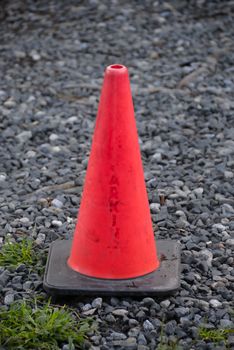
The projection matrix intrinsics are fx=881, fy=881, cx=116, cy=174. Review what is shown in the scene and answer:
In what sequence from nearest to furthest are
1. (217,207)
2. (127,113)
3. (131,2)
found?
(127,113), (217,207), (131,2)

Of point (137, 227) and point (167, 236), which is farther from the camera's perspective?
point (167, 236)

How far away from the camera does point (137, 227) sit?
399 centimetres

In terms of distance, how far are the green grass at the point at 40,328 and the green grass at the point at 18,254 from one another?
45 centimetres

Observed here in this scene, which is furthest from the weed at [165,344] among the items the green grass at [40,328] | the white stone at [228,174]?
the white stone at [228,174]

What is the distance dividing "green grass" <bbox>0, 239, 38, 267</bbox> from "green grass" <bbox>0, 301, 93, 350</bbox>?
45 cm

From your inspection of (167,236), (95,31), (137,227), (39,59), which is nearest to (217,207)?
(167,236)

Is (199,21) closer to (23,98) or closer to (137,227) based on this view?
(23,98)

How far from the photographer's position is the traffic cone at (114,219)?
154 inches

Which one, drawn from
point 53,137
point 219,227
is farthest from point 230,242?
point 53,137

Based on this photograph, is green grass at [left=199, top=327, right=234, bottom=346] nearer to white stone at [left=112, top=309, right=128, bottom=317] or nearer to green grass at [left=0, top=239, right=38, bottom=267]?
white stone at [left=112, top=309, right=128, bottom=317]

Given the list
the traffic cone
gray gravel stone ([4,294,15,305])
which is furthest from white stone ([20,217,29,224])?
gray gravel stone ([4,294,15,305])

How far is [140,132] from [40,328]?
8.62ft

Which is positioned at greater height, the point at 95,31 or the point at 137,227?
the point at 137,227

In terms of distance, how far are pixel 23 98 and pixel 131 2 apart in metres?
2.51
